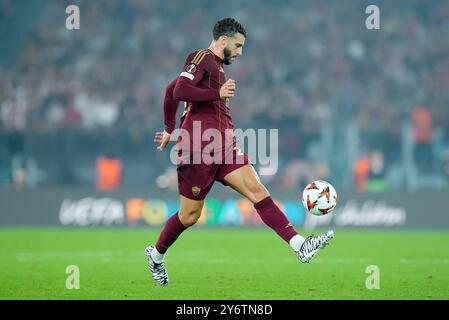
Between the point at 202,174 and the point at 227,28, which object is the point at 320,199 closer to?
the point at 202,174

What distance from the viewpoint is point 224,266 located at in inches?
409

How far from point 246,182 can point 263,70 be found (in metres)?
15.1

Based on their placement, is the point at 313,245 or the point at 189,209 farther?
the point at 189,209

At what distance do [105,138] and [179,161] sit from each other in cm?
1092

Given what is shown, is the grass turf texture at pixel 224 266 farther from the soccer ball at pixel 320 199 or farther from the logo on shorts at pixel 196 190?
the logo on shorts at pixel 196 190

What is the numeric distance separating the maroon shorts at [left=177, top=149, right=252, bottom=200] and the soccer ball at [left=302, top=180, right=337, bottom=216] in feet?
2.21

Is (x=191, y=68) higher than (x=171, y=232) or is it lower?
higher

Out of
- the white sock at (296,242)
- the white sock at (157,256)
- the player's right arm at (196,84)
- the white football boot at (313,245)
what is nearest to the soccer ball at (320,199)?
the white sock at (296,242)

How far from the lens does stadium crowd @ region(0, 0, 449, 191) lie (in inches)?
746

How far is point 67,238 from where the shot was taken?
15.1 metres

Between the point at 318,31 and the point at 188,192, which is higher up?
the point at 318,31

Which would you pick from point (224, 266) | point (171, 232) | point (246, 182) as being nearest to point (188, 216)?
point (171, 232)

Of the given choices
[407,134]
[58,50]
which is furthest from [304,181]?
[58,50]

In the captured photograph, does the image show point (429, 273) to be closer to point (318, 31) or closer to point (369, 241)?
point (369, 241)
